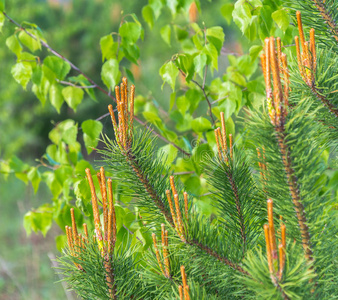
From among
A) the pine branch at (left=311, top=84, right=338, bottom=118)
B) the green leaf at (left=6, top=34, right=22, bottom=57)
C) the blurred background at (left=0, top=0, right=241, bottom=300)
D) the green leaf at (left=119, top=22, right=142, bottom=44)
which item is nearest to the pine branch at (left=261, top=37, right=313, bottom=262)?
the pine branch at (left=311, top=84, right=338, bottom=118)

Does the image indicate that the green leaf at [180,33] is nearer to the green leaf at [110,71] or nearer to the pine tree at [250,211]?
the green leaf at [110,71]

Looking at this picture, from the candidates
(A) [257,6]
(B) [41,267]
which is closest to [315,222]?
(A) [257,6]

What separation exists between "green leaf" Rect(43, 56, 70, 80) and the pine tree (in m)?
0.56

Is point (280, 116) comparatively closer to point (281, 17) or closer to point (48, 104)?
point (281, 17)

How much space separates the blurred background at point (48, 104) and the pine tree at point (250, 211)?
10.2 feet

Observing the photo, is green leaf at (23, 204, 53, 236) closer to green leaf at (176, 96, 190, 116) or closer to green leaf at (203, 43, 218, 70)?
green leaf at (176, 96, 190, 116)

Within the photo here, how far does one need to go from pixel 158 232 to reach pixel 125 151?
9.9 inches

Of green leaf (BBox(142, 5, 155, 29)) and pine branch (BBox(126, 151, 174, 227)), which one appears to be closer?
pine branch (BBox(126, 151, 174, 227))

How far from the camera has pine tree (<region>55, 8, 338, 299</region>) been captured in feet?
1.77

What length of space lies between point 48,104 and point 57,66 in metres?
3.14

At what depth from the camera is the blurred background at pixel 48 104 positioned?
3904mm

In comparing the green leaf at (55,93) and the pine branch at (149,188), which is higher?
the green leaf at (55,93)

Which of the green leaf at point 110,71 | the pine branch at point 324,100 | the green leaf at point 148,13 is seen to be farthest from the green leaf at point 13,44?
the pine branch at point 324,100

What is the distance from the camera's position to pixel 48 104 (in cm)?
420
